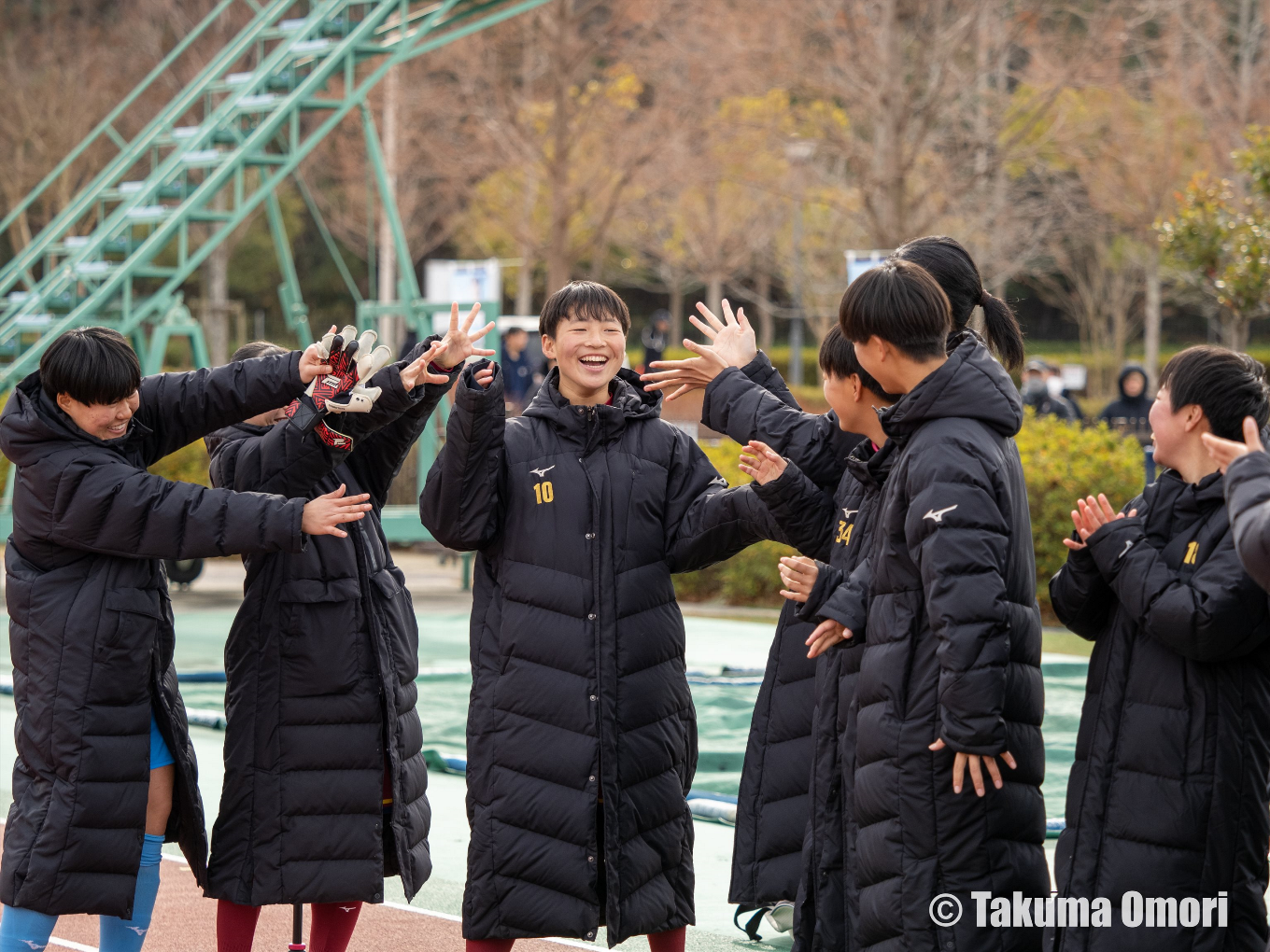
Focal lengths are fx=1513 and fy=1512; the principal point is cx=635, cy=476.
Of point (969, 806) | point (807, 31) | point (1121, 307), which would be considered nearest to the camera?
point (969, 806)

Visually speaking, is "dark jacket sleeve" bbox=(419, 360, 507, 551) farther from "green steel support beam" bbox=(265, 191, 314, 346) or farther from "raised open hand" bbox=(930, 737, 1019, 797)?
"green steel support beam" bbox=(265, 191, 314, 346)

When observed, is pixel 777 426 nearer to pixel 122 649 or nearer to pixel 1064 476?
pixel 122 649

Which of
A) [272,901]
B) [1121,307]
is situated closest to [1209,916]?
[272,901]

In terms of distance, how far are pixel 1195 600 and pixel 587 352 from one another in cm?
151

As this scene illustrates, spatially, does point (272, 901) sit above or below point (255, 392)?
below

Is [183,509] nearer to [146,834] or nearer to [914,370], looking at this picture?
[146,834]

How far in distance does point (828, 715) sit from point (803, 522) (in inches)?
21.6

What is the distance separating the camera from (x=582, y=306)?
369 centimetres

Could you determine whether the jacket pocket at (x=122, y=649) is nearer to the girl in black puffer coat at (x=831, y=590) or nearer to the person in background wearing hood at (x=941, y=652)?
the girl in black puffer coat at (x=831, y=590)

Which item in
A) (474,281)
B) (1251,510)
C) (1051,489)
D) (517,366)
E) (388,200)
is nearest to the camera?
(1251,510)

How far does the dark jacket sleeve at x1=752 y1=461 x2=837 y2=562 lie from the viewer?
3.58 meters

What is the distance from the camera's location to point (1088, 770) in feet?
10.4

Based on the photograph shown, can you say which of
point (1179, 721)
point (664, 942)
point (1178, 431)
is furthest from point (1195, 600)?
point (664, 942)

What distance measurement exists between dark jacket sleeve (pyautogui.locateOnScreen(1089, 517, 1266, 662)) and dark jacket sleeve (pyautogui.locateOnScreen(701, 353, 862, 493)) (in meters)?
0.82
